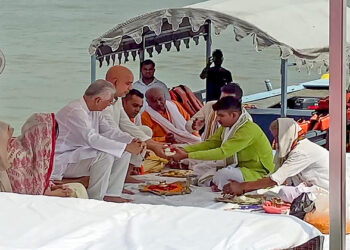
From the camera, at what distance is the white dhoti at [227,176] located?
496cm

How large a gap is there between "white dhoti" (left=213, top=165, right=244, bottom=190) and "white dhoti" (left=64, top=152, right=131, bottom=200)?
0.60 metres

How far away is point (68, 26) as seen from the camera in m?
8.87

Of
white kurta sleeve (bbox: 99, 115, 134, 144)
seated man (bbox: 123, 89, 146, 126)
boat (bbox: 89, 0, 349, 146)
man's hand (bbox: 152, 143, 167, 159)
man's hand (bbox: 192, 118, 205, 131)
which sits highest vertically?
boat (bbox: 89, 0, 349, 146)

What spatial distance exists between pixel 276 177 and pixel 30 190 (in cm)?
141

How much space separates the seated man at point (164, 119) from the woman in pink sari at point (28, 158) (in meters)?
1.86

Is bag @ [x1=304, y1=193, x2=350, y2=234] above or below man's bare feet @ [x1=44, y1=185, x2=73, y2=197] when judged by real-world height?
below

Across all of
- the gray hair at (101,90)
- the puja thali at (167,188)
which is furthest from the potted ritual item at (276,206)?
the gray hair at (101,90)

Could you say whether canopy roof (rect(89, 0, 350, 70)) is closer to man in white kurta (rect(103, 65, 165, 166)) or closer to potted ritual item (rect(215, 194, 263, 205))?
man in white kurta (rect(103, 65, 165, 166))

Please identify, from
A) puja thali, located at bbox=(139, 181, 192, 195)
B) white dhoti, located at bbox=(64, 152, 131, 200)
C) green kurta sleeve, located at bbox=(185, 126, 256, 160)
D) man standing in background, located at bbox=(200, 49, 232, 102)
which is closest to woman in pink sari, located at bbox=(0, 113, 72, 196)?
white dhoti, located at bbox=(64, 152, 131, 200)

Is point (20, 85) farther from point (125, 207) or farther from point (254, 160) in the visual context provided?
point (125, 207)

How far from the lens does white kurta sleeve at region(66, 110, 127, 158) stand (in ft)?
15.5

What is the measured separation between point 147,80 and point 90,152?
1977 millimetres

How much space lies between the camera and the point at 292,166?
179 inches

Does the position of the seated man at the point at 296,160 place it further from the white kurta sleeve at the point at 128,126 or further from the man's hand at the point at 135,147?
the white kurta sleeve at the point at 128,126
